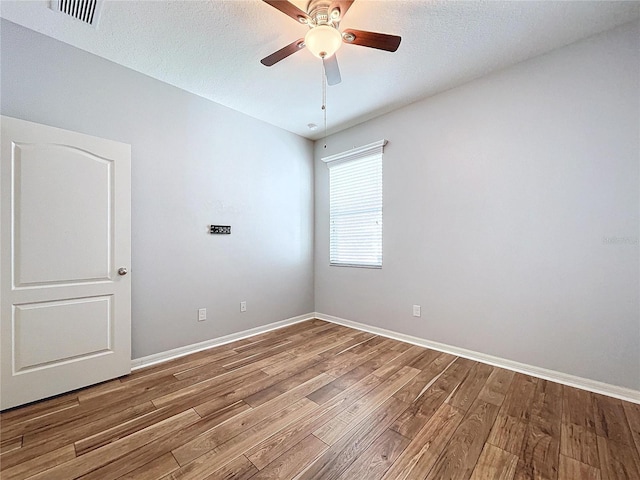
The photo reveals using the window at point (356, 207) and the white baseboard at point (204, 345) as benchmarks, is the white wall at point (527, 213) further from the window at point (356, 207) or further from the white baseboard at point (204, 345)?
the white baseboard at point (204, 345)

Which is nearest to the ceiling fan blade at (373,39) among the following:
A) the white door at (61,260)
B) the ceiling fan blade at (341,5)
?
the ceiling fan blade at (341,5)

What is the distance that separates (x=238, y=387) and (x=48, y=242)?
1841 millimetres

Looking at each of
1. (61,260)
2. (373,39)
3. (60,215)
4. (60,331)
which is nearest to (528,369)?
(373,39)

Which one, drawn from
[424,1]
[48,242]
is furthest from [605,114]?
[48,242]

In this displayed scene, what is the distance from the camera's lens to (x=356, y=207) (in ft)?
12.5

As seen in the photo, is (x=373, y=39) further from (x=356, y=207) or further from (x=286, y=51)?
(x=356, y=207)

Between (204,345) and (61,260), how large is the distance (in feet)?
5.10

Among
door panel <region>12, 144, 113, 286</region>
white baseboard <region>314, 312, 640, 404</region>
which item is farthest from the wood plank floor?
door panel <region>12, 144, 113, 286</region>

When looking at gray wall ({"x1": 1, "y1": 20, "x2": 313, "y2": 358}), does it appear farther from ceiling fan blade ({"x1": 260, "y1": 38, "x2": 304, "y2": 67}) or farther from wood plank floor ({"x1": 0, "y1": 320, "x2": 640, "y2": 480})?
ceiling fan blade ({"x1": 260, "y1": 38, "x2": 304, "y2": 67})

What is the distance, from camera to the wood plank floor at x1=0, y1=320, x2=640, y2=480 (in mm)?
1421

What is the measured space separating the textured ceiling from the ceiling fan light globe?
0.30m

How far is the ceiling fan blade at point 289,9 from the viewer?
156 centimetres

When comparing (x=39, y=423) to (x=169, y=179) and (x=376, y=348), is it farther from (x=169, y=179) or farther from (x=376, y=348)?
(x=376, y=348)

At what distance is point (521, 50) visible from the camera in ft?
7.64
